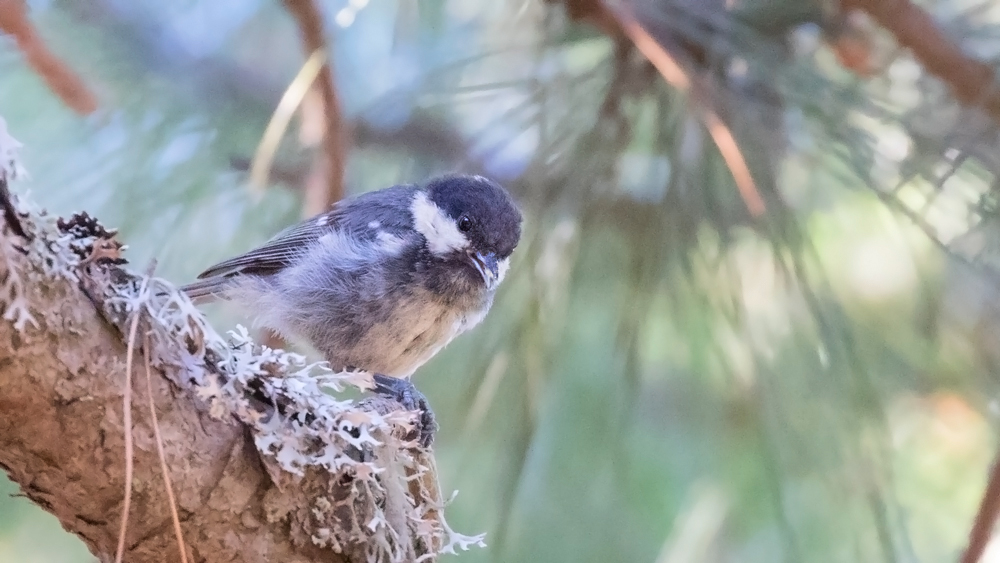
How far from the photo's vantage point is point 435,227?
84cm

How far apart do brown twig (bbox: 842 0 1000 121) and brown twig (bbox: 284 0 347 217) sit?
497 millimetres

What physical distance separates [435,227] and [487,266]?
0.31 feet

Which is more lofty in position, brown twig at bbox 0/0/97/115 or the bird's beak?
brown twig at bbox 0/0/97/115

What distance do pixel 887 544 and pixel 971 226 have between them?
0.31m

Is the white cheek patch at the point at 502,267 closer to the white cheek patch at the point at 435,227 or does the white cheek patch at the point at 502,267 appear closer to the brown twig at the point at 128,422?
the white cheek patch at the point at 435,227

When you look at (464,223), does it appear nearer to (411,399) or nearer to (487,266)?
(487,266)

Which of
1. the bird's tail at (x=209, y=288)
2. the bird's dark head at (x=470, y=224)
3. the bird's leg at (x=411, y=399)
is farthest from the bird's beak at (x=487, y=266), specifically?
the bird's tail at (x=209, y=288)

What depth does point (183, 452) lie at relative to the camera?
1.39ft

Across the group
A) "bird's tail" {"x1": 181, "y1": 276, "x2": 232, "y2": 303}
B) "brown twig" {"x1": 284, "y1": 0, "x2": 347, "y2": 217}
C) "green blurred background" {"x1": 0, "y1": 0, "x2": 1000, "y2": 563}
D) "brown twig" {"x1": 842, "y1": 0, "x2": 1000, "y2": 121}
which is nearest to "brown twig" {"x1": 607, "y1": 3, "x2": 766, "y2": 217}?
"green blurred background" {"x1": 0, "y1": 0, "x2": 1000, "y2": 563}

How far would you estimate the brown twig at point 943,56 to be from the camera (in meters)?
0.63

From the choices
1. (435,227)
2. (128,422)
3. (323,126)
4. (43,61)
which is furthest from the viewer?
(435,227)

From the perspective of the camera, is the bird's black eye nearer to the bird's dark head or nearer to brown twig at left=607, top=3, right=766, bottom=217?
the bird's dark head

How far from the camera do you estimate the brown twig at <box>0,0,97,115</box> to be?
23.5 inches

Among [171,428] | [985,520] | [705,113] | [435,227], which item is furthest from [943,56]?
[171,428]
